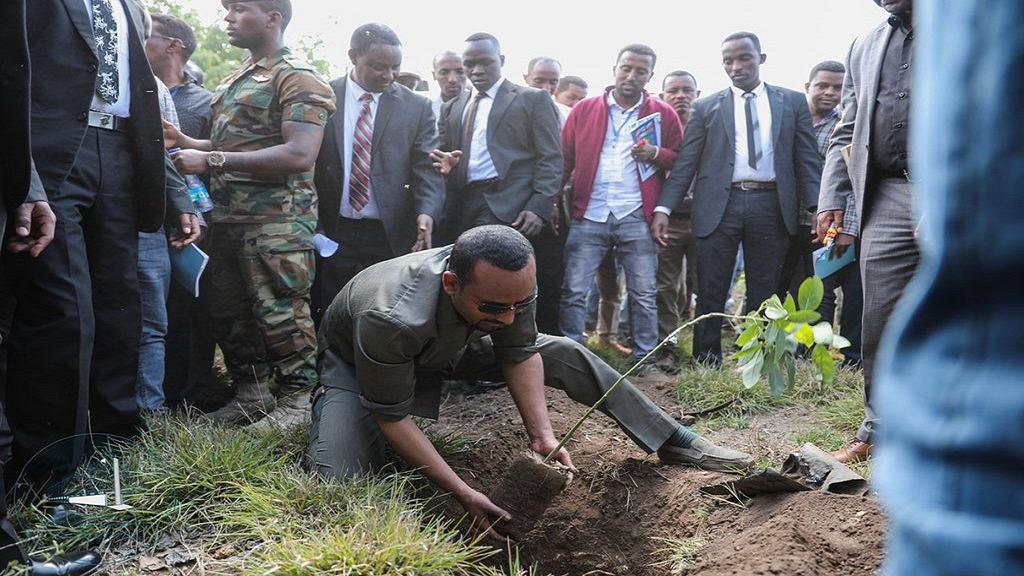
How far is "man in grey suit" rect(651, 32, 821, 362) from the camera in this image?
5.91m

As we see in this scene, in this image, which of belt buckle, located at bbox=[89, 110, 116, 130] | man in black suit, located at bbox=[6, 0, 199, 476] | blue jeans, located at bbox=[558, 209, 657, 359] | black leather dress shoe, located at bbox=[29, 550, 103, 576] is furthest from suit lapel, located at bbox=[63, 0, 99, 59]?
blue jeans, located at bbox=[558, 209, 657, 359]

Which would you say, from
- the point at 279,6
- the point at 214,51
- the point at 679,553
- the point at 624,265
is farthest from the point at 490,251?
the point at 214,51

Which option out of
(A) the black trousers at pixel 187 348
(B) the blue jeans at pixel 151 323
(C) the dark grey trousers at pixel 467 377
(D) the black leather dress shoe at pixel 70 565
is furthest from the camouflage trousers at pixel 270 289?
(D) the black leather dress shoe at pixel 70 565

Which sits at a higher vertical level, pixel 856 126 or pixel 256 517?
pixel 856 126

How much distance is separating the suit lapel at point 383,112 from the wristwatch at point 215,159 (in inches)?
47.8

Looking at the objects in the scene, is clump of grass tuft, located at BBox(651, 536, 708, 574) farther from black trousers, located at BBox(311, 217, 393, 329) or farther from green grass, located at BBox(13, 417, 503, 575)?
black trousers, located at BBox(311, 217, 393, 329)

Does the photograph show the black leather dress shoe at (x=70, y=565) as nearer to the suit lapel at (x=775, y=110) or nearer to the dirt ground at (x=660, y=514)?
the dirt ground at (x=660, y=514)

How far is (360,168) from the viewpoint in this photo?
17.5 ft

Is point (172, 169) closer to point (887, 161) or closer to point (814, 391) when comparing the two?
point (887, 161)

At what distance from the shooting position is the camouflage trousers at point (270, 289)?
454 cm

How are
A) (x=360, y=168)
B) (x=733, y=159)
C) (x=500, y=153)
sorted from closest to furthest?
(x=360, y=168), (x=500, y=153), (x=733, y=159)

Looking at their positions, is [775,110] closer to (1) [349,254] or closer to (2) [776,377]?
(1) [349,254]

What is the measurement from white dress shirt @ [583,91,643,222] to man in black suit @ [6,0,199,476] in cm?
339

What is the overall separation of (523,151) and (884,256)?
297 centimetres
